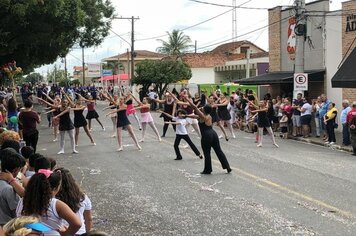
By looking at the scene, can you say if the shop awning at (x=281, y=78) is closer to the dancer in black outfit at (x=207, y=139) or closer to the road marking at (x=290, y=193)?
the road marking at (x=290, y=193)

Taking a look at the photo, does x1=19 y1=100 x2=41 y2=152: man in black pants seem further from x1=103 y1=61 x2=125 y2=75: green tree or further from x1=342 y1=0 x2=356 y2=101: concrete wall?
x1=103 y1=61 x2=125 y2=75: green tree

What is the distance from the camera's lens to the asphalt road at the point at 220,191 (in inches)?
289

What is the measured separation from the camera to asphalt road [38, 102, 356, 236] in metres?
7.34

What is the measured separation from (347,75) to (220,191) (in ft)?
40.8

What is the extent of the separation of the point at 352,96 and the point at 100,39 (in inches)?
888

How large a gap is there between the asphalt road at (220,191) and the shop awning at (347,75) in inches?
172

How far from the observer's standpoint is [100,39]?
39250 mm

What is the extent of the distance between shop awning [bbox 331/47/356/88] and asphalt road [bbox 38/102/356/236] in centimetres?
437

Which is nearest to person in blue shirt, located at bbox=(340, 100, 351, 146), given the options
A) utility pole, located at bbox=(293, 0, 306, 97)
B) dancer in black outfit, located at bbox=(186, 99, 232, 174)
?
utility pole, located at bbox=(293, 0, 306, 97)

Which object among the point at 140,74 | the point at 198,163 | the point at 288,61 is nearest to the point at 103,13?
the point at 140,74

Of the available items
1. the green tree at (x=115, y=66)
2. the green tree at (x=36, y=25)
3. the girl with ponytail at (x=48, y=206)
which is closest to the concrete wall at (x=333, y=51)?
the green tree at (x=36, y=25)

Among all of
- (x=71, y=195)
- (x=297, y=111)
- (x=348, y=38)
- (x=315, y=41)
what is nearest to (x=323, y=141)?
(x=297, y=111)

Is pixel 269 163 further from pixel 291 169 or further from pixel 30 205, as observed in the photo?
pixel 30 205

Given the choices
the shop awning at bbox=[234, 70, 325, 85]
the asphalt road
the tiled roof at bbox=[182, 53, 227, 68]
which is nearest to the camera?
the asphalt road
